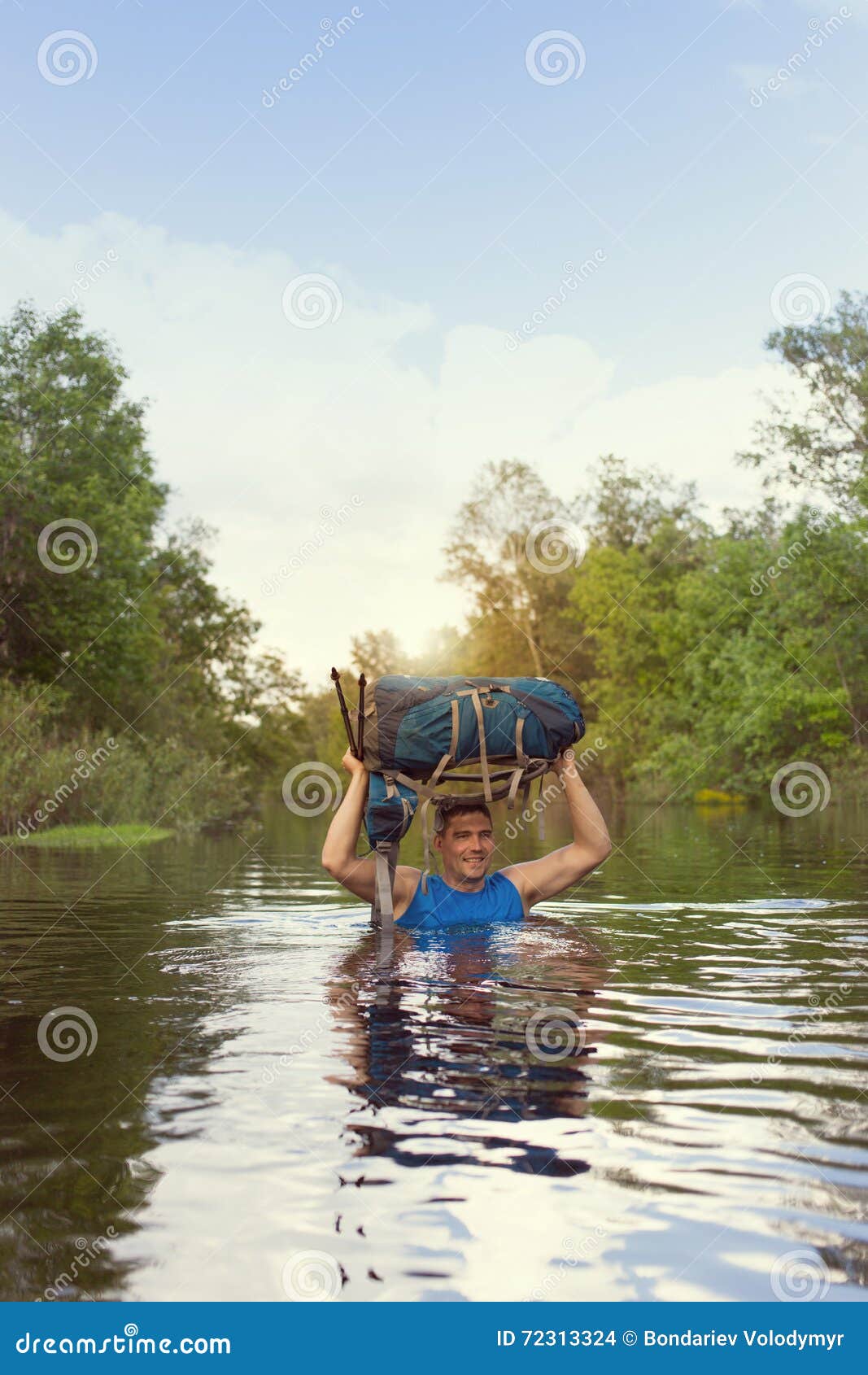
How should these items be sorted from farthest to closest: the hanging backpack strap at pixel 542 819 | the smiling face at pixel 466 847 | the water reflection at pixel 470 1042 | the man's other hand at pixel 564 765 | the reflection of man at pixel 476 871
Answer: the hanging backpack strap at pixel 542 819 → the smiling face at pixel 466 847 → the reflection of man at pixel 476 871 → the man's other hand at pixel 564 765 → the water reflection at pixel 470 1042

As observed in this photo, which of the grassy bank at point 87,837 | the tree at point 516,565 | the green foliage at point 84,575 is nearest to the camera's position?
the grassy bank at point 87,837

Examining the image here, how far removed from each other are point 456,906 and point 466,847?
1.70 feet

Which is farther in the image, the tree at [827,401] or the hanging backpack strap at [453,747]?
the tree at [827,401]

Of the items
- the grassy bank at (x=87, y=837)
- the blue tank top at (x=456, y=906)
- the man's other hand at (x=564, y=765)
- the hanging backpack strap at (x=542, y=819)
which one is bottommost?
the grassy bank at (x=87, y=837)

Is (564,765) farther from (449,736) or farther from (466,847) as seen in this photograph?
(466,847)

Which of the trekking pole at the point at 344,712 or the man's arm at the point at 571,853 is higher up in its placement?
the trekking pole at the point at 344,712

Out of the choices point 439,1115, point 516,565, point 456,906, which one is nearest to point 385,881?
point 456,906

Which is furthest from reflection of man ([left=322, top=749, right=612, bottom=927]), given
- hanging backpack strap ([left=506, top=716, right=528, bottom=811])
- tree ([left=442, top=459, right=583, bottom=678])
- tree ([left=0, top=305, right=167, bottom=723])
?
tree ([left=442, top=459, right=583, bottom=678])

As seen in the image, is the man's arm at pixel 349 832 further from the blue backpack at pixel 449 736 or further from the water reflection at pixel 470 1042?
the water reflection at pixel 470 1042

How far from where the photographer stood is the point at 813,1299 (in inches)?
145

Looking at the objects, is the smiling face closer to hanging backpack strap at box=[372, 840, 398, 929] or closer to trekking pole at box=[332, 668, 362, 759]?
hanging backpack strap at box=[372, 840, 398, 929]

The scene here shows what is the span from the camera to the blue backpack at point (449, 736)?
839cm

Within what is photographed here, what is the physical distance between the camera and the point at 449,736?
841cm

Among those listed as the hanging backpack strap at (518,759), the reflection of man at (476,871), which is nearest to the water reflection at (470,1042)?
the reflection of man at (476,871)
